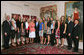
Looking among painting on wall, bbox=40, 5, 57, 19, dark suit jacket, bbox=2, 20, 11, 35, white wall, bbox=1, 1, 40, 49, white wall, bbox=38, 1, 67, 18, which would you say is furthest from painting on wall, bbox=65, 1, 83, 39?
dark suit jacket, bbox=2, 20, 11, 35

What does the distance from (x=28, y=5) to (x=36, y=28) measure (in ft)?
6.29

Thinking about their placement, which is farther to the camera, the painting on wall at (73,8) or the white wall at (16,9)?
the white wall at (16,9)

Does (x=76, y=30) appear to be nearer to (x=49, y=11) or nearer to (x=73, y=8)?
(x=73, y=8)

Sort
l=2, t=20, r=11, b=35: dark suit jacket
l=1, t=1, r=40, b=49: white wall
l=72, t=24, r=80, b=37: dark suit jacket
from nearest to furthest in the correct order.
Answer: l=72, t=24, r=80, b=37: dark suit jacket < l=2, t=20, r=11, b=35: dark suit jacket < l=1, t=1, r=40, b=49: white wall

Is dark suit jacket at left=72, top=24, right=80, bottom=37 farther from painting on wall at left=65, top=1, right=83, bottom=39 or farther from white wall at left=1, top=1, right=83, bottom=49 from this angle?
white wall at left=1, top=1, right=83, bottom=49

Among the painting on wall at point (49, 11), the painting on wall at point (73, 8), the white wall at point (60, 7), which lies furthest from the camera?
the painting on wall at point (49, 11)

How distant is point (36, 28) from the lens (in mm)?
4809

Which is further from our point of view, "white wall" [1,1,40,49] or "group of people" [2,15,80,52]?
"white wall" [1,1,40,49]

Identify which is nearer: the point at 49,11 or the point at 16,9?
the point at 16,9

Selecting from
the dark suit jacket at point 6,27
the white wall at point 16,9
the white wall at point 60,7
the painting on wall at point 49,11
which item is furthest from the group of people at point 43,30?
the painting on wall at point 49,11

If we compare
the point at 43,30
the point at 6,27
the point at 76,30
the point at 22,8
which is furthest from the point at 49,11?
the point at 6,27

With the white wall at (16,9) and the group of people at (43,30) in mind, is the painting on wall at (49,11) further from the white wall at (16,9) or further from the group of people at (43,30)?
the group of people at (43,30)

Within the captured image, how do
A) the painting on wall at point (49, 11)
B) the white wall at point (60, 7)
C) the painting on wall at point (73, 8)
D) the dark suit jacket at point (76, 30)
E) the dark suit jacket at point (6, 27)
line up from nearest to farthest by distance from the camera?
the dark suit jacket at point (76, 30)
the dark suit jacket at point (6, 27)
the painting on wall at point (73, 8)
the white wall at point (60, 7)
the painting on wall at point (49, 11)

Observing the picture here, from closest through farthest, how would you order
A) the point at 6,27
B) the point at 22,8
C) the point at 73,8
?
the point at 6,27
the point at 73,8
the point at 22,8
